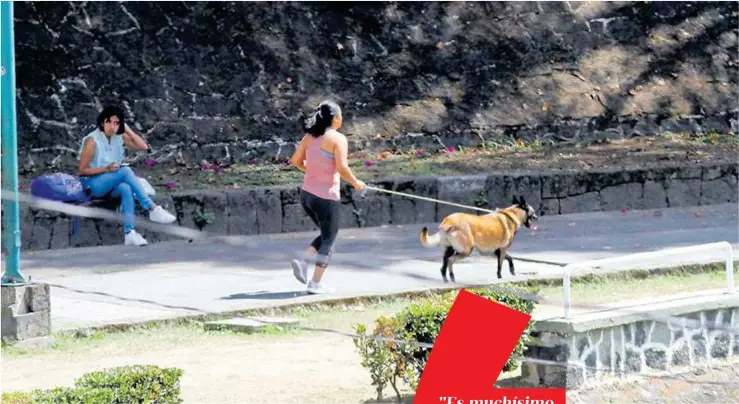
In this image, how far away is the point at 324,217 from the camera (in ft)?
37.8

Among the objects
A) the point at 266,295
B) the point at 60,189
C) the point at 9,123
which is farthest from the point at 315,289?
the point at 60,189

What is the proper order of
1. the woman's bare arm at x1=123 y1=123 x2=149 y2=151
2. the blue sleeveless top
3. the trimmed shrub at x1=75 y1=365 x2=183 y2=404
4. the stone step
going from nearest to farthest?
the trimmed shrub at x1=75 y1=365 x2=183 y2=404 → the stone step → the blue sleeveless top → the woman's bare arm at x1=123 y1=123 x2=149 y2=151

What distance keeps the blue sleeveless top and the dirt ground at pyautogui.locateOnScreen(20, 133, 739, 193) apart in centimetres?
158

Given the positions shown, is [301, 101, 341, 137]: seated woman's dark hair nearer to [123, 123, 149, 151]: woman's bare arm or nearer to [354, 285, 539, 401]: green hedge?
[354, 285, 539, 401]: green hedge

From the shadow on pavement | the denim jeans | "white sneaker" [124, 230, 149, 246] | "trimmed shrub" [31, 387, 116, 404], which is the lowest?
"trimmed shrub" [31, 387, 116, 404]

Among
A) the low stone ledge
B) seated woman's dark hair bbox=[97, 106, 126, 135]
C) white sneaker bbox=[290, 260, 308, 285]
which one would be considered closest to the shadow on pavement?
white sneaker bbox=[290, 260, 308, 285]

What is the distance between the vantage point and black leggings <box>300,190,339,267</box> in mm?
11508

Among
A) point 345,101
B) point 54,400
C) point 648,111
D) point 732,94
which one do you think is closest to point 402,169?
point 345,101

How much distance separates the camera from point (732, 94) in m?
21.8

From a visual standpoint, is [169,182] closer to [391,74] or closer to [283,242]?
[283,242]

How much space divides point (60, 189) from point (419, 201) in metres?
4.02

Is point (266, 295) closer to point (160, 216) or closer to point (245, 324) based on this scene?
point (245, 324)

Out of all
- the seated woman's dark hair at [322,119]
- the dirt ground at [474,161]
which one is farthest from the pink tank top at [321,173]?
the dirt ground at [474,161]

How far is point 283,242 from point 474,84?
5.98 m
